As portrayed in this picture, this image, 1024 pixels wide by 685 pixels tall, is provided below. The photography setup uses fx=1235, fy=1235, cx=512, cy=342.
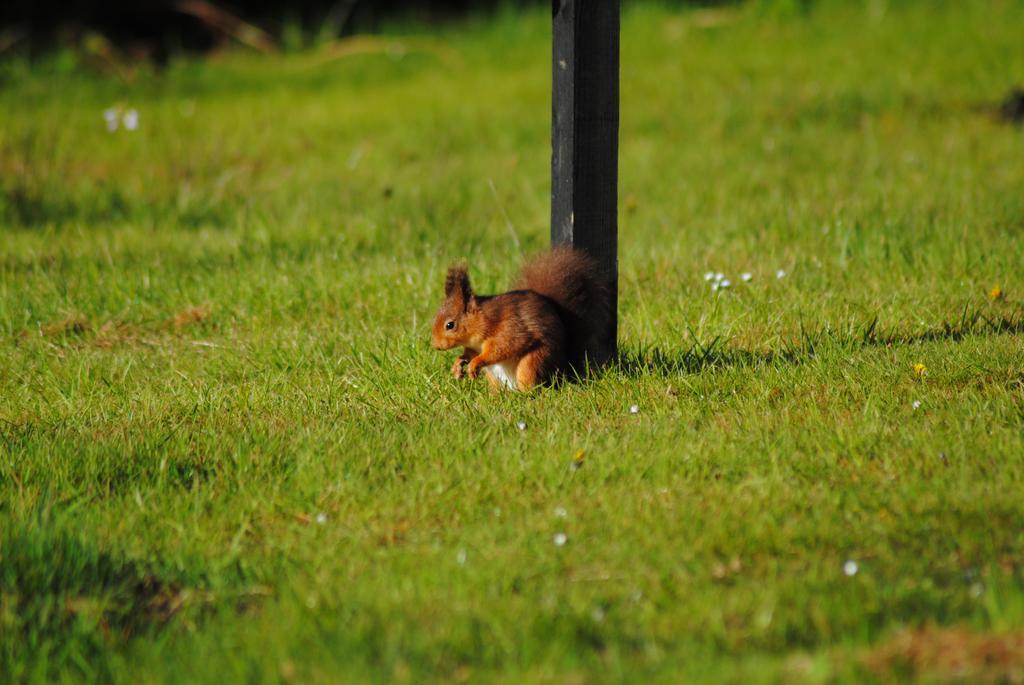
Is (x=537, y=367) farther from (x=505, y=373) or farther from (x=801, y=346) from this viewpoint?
(x=801, y=346)

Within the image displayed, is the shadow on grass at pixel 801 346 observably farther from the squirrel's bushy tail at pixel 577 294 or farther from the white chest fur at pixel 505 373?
the white chest fur at pixel 505 373

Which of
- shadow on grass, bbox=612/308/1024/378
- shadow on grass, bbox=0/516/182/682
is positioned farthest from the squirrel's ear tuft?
shadow on grass, bbox=0/516/182/682

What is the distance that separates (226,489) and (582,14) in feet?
6.32

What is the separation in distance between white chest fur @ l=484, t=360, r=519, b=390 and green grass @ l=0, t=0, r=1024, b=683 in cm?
11

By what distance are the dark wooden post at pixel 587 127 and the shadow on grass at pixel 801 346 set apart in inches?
8.0

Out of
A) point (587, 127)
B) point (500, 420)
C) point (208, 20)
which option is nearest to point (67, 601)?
point (500, 420)

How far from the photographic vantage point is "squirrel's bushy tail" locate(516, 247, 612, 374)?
13.7ft

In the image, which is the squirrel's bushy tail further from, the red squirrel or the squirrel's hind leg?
the squirrel's hind leg

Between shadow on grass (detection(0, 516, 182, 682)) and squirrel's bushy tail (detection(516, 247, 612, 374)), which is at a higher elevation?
squirrel's bushy tail (detection(516, 247, 612, 374))

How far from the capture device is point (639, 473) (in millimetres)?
3398

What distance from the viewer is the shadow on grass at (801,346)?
432cm

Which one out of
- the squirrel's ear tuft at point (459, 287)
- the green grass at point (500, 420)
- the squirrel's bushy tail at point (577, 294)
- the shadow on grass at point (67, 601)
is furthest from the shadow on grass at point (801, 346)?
the shadow on grass at point (67, 601)

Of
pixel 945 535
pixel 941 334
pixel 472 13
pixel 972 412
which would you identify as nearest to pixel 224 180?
pixel 941 334

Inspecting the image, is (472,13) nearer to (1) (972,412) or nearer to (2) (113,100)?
(2) (113,100)
